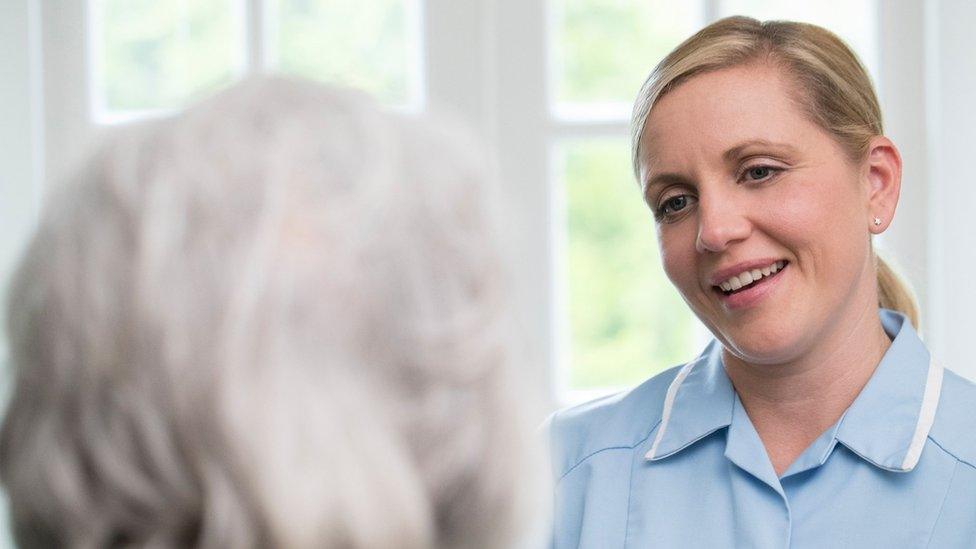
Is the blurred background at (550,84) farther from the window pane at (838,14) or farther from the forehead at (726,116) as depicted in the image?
the forehead at (726,116)

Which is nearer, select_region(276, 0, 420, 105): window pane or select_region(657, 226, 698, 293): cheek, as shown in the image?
select_region(657, 226, 698, 293): cheek

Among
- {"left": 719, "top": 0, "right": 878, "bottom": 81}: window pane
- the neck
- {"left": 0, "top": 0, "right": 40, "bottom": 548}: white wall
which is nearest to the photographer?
the neck

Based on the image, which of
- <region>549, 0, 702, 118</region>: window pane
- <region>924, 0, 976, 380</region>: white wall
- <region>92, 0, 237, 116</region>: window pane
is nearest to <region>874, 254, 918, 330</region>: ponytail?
<region>924, 0, 976, 380</region>: white wall

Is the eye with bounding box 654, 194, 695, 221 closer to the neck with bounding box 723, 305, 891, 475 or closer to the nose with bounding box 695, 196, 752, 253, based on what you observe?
the nose with bounding box 695, 196, 752, 253

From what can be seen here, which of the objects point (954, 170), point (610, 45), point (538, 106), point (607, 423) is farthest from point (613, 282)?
point (607, 423)

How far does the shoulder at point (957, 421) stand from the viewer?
1325mm

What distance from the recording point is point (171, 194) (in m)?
0.58

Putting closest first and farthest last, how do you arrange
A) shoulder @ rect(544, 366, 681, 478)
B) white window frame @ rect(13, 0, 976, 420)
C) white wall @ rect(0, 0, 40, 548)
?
shoulder @ rect(544, 366, 681, 478) < white wall @ rect(0, 0, 40, 548) < white window frame @ rect(13, 0, 976, 420)

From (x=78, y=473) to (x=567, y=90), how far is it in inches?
79.6

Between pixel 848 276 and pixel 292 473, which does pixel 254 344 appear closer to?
pixel 292 473

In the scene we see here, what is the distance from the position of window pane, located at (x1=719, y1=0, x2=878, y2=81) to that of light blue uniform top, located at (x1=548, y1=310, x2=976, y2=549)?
115 centimetres

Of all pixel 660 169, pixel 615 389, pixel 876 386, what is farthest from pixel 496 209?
pixel 615 389

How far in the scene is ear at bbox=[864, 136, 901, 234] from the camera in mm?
1444

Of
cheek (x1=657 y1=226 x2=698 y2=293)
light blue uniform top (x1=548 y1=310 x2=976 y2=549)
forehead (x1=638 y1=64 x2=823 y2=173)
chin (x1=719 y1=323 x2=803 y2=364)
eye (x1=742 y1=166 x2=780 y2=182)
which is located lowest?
light blue uniform top (x1=548 y1=310 x2=976 y2=549)
